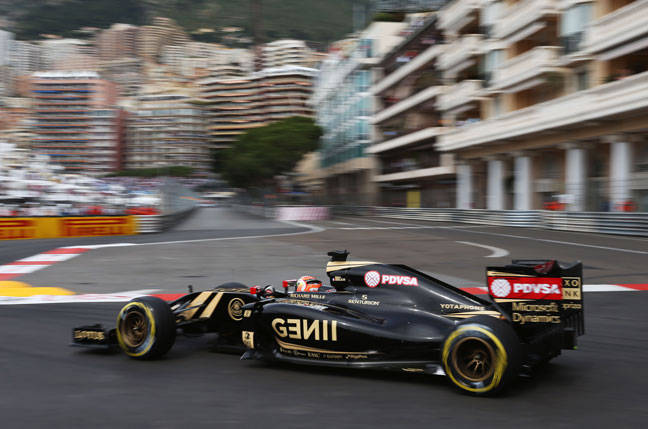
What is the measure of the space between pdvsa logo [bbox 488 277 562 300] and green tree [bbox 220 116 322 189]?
62.0 meters

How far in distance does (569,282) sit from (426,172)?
1773 inches

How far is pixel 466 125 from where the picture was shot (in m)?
37.6

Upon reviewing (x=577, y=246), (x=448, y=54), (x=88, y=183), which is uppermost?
(x=448, y=54)

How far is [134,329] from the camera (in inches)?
202


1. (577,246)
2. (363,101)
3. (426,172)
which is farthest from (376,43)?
(577,246)

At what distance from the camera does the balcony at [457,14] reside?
3725 centimetres

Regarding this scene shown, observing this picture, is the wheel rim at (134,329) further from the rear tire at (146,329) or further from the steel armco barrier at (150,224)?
the steel armco barrier at (150,224)

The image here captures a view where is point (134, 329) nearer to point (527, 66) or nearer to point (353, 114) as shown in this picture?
point (527, 66)

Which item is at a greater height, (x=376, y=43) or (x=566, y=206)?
(x=376, y=43)

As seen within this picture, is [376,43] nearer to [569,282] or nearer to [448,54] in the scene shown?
[448,54]

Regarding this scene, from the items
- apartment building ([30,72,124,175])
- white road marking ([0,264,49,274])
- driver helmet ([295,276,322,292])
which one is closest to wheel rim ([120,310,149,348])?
driver helmet ([295,276,322,292])

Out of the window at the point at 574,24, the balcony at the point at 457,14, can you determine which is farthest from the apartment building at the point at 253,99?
the window at the point at 574,24

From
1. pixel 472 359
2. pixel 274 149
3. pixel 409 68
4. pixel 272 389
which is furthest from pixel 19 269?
pixel 274 149

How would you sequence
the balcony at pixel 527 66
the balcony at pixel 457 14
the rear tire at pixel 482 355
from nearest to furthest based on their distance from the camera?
1. the rear tire at pixel 482 355
2. the balcony at pixel 527 66
3. the balcony at pixel 457 14
